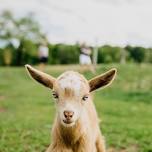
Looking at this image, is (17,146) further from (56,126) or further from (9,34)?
(9,34)

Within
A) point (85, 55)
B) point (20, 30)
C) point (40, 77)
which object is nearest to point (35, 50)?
point (20, 30)

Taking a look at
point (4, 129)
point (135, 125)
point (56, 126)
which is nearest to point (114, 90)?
point (135, 125)

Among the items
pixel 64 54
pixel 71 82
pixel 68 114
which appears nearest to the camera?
pixel 68 114

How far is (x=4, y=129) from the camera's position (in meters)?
12.6

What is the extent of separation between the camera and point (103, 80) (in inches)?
272

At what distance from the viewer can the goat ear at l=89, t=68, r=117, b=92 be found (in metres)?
6.90

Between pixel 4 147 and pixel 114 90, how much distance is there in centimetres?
1458

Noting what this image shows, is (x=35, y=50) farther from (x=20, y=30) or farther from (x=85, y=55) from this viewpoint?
(x=85, y=55)

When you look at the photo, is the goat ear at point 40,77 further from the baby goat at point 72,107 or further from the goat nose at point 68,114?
the goat nose at point 68,114

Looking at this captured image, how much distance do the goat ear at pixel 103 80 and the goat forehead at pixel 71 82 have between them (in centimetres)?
25

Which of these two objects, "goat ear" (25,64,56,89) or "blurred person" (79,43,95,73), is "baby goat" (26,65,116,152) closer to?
"goat ear" (25,64,56,89)

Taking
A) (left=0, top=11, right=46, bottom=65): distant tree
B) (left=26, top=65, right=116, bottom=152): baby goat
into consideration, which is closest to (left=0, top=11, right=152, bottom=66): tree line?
(left=0, top=11, right=46, bottom=65): distant tree

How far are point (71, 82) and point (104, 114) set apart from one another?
1033 cm

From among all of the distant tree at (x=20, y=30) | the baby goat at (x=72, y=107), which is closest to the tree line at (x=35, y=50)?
the distant tree at (x=20, y=30)
